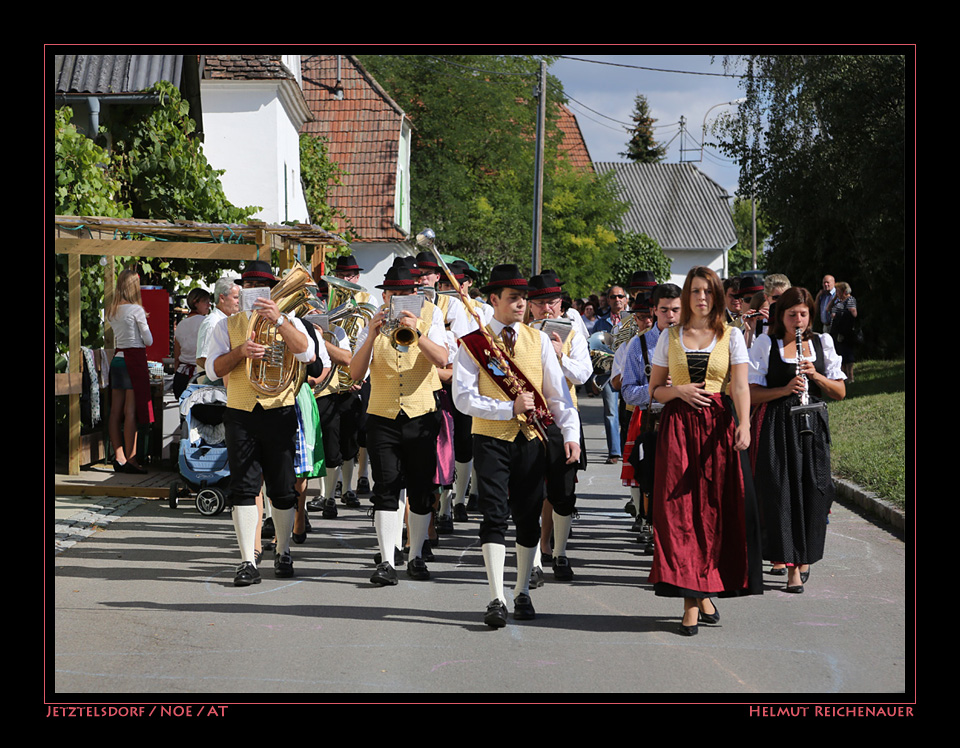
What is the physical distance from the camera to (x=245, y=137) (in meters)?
23.9

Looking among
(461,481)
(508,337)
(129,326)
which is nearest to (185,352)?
(129,326)

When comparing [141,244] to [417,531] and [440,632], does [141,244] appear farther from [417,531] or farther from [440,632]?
[440,632]

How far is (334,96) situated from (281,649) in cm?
3175

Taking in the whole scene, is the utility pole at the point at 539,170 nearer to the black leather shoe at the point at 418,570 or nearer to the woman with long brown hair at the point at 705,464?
the black leather shoe at the point at 418,570

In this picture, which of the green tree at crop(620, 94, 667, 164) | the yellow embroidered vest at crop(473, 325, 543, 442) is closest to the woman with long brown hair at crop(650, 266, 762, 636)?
the yellow embroidered vest at crop(473, 325, 543, 442)

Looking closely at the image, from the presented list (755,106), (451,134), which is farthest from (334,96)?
(755,106)

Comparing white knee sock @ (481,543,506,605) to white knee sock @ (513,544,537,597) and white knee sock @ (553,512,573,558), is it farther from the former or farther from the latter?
white knee sock @ (553,512,573,558)

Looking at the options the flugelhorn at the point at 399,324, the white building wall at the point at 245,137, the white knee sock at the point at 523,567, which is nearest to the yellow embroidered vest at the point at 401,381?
the flugelhorn at the point at 399,324

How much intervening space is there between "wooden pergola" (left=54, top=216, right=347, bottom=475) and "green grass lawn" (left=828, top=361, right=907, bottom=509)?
574 centimetres

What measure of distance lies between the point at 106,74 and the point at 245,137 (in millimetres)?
8947

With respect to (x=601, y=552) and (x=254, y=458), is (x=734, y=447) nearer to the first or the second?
(x=601, y=552)

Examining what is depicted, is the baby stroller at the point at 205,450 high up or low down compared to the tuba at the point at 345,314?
down

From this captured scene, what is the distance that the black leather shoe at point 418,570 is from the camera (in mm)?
7637

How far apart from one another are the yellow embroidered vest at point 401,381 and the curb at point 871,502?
4078 millimetres
